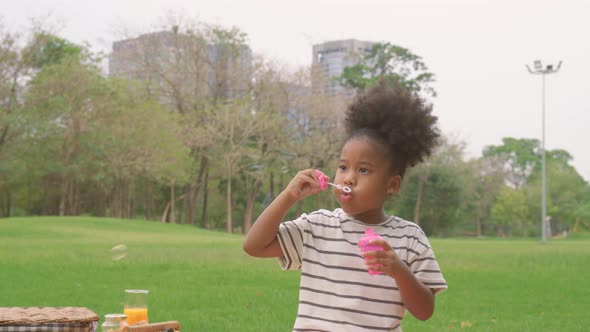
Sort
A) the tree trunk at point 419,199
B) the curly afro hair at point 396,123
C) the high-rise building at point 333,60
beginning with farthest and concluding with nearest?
the tree trunk at point 419,199 < the high-rise building at point 333,60 < the curly afro hair at point 396,123

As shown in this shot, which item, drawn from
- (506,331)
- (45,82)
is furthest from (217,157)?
(506,331)

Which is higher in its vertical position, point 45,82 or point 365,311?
point 45,82

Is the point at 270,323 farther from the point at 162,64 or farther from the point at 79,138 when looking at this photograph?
the point at 162,64

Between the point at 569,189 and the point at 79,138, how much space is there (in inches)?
1672

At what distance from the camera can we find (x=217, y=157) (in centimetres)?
4434

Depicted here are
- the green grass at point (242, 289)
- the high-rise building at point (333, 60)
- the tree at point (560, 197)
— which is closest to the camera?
the green grass at point (242, 289)

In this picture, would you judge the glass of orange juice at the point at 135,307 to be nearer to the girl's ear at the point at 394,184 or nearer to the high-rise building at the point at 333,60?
the girl's ear at the point at 394,184

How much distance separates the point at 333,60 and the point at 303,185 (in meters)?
49.5

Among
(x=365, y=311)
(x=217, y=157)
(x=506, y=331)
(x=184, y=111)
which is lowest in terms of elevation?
(x=506, y=331)

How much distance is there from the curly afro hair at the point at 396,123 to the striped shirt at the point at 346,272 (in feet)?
0.99

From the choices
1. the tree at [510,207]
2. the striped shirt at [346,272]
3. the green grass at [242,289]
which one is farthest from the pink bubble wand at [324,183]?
the tree at [510,207]

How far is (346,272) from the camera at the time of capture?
2.96 m

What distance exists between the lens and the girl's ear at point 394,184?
3.11 m

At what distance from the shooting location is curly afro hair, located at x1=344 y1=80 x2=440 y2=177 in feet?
10.2
